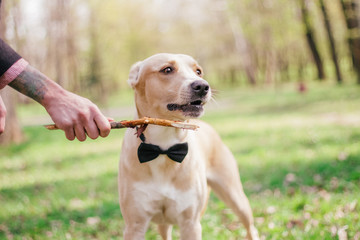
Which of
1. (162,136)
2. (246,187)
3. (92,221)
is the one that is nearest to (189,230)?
(162,136)

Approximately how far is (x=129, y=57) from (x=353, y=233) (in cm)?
3974

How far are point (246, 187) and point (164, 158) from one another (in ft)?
10.4

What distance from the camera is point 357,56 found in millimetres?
16891

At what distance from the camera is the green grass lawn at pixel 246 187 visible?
4.18m

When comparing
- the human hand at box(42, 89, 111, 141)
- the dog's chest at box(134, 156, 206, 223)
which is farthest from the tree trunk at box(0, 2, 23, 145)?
the human hand at box(42, 89, 111, 141)

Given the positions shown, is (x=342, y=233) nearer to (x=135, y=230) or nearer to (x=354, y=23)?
(x=135, y=230)

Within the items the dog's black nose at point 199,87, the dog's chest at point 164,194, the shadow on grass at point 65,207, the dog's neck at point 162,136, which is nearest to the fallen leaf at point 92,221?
the shadow on grass at point 65,207

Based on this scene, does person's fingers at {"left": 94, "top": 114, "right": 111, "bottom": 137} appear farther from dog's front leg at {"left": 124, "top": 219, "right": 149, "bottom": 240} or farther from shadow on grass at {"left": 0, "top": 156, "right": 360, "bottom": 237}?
shadow on grass at {"left": 0, "top": 156, "right": 360, "bottom": 237}

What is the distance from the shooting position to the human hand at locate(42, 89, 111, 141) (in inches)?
71.2

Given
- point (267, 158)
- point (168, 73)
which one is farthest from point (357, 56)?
point (168, 73)

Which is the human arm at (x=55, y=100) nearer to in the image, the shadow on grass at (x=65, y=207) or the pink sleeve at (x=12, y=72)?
the pink sleeve at (x=12, y=72)

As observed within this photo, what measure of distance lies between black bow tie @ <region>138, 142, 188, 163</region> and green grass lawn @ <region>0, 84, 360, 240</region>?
157 centimetres

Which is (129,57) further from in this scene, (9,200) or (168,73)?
(168,73)

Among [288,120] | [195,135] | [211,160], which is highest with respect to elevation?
[195,135]
